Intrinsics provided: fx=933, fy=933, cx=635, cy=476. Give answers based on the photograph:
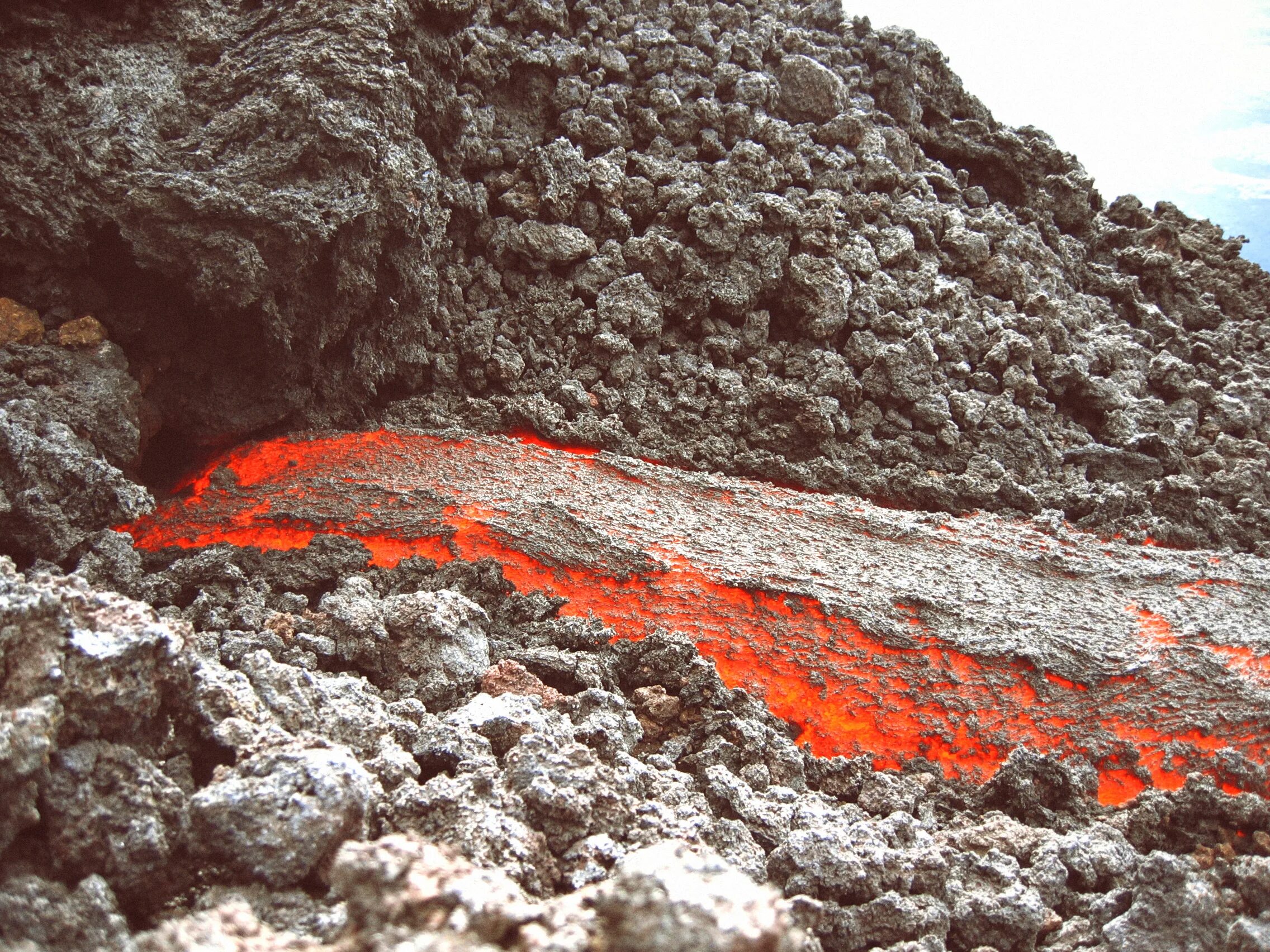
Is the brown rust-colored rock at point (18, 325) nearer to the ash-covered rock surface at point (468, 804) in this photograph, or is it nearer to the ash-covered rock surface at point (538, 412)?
the ash-covered rock surface at point (538, 412)

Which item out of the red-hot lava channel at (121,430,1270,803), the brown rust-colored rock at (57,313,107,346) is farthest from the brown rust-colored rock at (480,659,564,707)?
the brown rust-colored rock at (57,313,107,346)

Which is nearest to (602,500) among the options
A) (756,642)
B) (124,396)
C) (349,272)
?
(756,642)

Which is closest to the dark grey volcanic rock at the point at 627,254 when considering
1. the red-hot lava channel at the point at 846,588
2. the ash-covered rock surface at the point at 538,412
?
the ash-covered rock surface at the point at 538,412

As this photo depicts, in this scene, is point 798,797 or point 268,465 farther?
point 268,465

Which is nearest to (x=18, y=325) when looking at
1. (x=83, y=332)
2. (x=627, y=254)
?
(x=83, y=332)

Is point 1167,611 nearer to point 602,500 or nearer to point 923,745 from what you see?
point 923,745

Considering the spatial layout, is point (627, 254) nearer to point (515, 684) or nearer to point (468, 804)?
point (515, 684)
